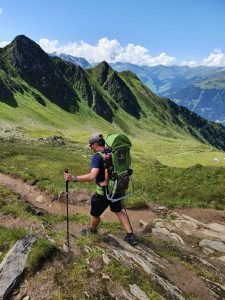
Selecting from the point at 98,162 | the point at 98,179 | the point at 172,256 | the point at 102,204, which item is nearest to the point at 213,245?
the point at 172,256

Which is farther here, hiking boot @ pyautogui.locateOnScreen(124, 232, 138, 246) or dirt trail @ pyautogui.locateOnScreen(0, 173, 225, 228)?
dirt trail @ pyautogui.locateOnScreen(0, 173, 225, 228)

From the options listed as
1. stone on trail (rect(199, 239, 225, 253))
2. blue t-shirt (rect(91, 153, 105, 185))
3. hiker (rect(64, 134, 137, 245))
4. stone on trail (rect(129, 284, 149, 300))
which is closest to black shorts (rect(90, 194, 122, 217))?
hiker (rect(64, 134, 137, 245))

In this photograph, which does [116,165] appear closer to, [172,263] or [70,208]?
[172,263]

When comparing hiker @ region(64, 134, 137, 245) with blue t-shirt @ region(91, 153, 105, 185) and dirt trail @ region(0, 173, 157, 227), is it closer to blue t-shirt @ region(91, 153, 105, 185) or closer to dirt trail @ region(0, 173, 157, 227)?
blue t-shirt @ region(91, 153, 105, 185)

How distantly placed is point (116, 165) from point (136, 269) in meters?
3.59

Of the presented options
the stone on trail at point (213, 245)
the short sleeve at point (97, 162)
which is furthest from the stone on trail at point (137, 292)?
the stone on trail at point (213, 245)

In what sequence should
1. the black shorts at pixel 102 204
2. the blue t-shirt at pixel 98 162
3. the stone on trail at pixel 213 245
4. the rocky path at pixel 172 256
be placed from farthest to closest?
the stone on trail at pixel 213 245 → the black shorts at pixel 102 204 → the blue t-shirt at pixel 98 162 → the rocky path at pixel 172 256

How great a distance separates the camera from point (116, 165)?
45.6ft

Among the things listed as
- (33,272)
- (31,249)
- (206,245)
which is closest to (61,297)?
(33,272)

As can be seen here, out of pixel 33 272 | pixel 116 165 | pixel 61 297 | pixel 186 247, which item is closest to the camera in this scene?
pixel 61 297

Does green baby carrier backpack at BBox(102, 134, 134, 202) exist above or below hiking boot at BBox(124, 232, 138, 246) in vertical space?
above

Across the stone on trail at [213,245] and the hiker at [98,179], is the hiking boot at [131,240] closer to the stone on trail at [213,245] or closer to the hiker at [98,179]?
the hiker at [98,179]

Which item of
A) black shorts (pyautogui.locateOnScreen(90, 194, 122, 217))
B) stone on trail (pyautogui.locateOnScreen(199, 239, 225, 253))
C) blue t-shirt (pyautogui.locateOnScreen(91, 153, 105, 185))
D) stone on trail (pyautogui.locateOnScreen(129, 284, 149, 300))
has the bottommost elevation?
stone on trail (pyautogui.locateOnScreen(199, 239, 225, 253))

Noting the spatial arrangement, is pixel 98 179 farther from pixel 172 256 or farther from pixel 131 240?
pixel 172 256
